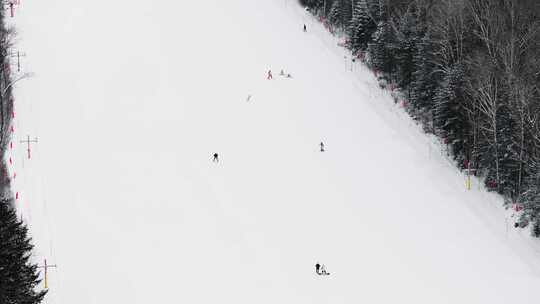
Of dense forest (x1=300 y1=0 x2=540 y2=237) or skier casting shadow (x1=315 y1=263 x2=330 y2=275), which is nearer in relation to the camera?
skier casting shadow (x1=315 y1=263 x2=330 y2=275)

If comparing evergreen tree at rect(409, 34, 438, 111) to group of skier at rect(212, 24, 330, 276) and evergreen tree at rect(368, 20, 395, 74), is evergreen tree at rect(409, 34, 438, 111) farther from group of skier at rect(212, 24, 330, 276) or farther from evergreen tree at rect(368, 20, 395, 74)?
group of skier at rect(212, 24, 330, 276)

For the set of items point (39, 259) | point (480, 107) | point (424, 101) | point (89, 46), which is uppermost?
point (89, 46)

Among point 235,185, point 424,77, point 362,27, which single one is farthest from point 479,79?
point 362,27

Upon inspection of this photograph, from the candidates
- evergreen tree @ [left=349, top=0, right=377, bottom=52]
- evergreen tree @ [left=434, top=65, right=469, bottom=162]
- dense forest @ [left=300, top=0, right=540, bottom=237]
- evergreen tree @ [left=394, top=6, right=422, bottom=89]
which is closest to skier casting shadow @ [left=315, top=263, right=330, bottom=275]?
dense forest @ [left=300, top=0, right=540, bottom=237]

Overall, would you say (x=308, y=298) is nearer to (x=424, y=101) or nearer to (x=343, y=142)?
(x=343, y=142)

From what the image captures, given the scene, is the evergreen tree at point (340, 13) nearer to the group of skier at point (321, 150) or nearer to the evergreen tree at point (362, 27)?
the group of skier at point (321, 150)

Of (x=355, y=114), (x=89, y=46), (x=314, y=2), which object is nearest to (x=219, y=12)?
(x=314, y=2)
